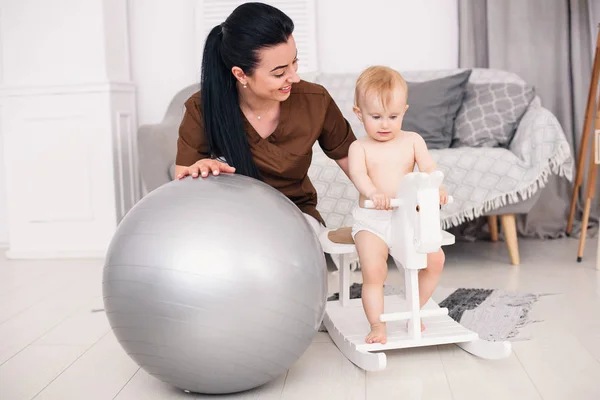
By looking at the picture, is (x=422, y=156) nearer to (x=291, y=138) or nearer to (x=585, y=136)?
(x=291, y=138)

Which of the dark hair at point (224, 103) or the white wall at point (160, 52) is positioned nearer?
the dark hair at point (224, 103)

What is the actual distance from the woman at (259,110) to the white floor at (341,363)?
504 mm

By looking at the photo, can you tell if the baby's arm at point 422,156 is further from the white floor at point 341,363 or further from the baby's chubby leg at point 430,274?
the white floor at point 341,363

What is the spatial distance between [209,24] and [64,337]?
206cm

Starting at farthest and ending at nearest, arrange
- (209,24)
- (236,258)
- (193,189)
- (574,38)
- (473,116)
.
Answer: (209,24)
(574,38)
(473,116)
(193,189)
(236,258)

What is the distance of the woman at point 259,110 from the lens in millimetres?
1781

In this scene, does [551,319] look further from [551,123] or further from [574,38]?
[574,38]

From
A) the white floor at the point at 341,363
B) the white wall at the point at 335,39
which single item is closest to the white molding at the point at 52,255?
the white floor at the point at 341,363

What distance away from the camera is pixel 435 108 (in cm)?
315

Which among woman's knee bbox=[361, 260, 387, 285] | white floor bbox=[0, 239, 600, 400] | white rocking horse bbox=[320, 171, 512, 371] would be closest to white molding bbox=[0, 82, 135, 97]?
white floor bbox=[0, 239, 600, 400]

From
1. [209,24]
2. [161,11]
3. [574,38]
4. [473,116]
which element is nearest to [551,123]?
[473,116]

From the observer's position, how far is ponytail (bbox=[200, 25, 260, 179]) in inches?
73.9

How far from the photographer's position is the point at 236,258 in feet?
4.57

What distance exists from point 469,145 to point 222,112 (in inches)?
59.6
